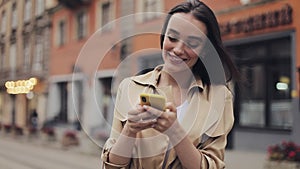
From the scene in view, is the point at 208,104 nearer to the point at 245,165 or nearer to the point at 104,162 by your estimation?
the point at 104,162

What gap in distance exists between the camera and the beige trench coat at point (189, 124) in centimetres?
75

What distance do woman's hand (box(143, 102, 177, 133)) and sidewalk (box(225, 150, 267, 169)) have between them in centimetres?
477

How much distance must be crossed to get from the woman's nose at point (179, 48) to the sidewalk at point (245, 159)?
4.69 meters

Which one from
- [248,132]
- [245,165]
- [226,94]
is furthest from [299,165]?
[226,94]

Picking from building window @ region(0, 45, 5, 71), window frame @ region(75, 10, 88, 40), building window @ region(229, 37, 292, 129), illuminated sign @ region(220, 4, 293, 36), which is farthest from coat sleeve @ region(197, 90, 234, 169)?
window frame @ region(75, 10, 88, 40)

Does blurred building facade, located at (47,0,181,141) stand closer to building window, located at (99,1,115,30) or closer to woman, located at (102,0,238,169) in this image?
woman, located at (102,0,238,169)

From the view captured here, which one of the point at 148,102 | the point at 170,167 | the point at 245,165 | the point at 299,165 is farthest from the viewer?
the point at 245,165

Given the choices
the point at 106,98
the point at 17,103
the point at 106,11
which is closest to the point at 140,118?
the point at 106,98

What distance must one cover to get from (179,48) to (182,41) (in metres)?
0.02

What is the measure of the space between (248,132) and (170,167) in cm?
749

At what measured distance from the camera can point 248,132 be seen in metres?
7.99

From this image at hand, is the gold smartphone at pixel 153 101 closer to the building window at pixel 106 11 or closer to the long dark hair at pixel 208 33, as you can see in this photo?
the long dark hair at pixel 208 33

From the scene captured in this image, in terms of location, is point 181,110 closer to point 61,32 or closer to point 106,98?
point 106,98

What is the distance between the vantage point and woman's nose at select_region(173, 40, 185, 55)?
0.75 meters
